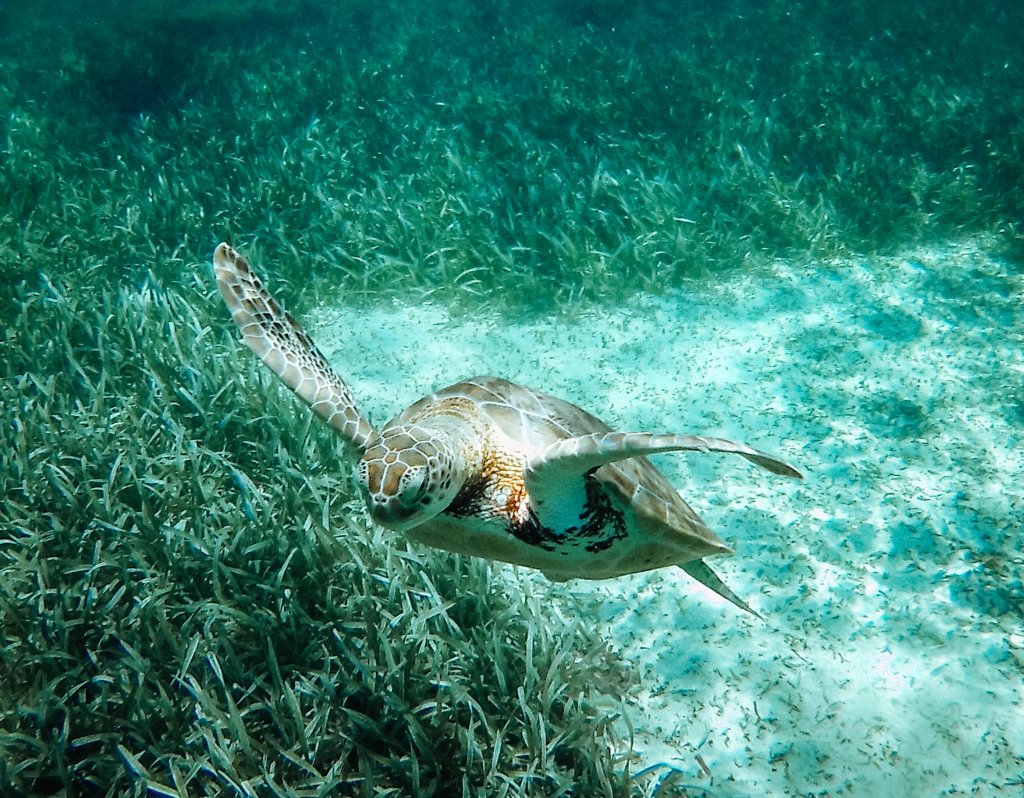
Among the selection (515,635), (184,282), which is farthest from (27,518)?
(184,282)

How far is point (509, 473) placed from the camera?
7.55 feet

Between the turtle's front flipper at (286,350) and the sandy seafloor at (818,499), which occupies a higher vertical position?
the turtle's front flipper at (286,350)

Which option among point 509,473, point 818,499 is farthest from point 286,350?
point 818,499

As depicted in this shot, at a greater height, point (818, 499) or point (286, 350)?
point (286, 350)

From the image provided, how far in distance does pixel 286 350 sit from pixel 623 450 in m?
1.57

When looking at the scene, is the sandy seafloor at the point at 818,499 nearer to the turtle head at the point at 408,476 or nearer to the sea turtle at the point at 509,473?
the sea turtle at the point at 509,473

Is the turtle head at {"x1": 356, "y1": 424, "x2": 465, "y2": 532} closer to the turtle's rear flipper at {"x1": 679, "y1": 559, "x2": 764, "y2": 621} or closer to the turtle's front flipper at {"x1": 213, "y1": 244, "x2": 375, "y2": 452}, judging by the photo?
the turtle's front flipper at {"x1": 213, "y1": 244, "x2": 375, "y2": 452}

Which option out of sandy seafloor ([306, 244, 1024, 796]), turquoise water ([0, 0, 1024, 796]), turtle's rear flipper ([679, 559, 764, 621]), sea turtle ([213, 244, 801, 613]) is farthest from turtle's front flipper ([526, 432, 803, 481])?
sandy seafloor ([306, 244, 1024, 796])

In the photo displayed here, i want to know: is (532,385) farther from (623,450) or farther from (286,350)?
(623,450)

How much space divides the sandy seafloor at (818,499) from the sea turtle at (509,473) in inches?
18.4

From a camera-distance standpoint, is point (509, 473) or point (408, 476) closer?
point (408, 476)

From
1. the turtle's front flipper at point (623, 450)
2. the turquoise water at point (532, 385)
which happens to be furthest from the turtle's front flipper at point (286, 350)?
the turtle's front flipper at point (623, 450)

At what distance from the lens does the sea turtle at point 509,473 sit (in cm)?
188

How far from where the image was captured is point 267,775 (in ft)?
6.53
